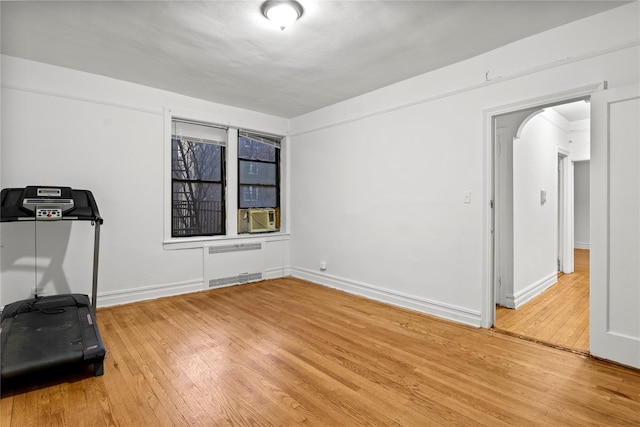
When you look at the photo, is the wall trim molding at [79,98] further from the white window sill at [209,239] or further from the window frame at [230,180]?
the white window sill at [209,239]

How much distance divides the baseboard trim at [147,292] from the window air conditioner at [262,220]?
114cm

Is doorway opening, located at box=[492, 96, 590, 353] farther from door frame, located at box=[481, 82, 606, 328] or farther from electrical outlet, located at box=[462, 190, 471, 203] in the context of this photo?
electrical outlet, located at box=[462, 190, 471, 203]

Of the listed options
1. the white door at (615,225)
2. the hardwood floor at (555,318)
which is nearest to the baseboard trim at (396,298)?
the hardwood floor at (555,318)

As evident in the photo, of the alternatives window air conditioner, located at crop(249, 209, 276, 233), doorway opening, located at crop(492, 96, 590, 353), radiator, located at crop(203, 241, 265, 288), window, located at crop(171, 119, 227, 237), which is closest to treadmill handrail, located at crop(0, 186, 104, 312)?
window, located at crop(171, 119, 227, 237)

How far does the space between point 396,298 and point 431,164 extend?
64.3 inches

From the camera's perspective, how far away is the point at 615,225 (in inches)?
96.0

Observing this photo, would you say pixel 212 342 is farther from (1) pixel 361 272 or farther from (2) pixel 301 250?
(2) pixel 301 250

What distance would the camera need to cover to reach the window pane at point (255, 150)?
202 inches

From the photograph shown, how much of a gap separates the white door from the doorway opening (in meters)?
0.25

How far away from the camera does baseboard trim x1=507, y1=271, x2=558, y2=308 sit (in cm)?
382

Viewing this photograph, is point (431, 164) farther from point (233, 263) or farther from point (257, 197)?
point (233, 263)

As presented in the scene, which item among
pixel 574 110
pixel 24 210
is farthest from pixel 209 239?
pixel 574 110

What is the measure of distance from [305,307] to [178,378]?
1.78 m

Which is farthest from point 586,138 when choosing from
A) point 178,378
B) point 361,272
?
point 178,378
